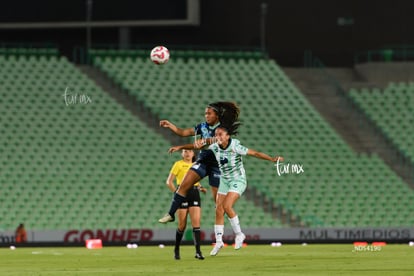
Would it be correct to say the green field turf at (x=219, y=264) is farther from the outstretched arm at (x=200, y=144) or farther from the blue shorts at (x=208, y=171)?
the outstretched arm at (x=200, y=144)

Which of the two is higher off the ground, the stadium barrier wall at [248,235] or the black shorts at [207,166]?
the black shorts at [207,166]

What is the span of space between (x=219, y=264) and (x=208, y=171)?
7.91 ft

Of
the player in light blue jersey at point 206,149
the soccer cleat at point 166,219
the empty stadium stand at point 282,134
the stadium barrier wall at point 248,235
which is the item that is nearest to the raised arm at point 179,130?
the player in light blue jersey at point 206,149

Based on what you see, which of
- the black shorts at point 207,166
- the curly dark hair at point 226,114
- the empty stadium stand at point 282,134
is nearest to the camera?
the black shorts at point 207,166

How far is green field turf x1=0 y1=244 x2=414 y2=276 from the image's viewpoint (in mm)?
16281

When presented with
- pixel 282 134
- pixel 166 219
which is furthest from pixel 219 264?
pixel 282 134

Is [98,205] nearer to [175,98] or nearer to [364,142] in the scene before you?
[175,98]

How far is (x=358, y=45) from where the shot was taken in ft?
143

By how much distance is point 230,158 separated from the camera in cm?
1958

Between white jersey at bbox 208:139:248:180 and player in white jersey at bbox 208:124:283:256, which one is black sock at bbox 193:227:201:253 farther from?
white jersey at bbox 208:139:248:180

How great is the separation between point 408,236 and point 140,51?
12332 mm

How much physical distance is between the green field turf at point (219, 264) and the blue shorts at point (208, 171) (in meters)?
1.30

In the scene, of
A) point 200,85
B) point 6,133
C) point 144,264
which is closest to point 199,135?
point 144,264

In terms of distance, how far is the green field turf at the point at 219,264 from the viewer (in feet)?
53.4
